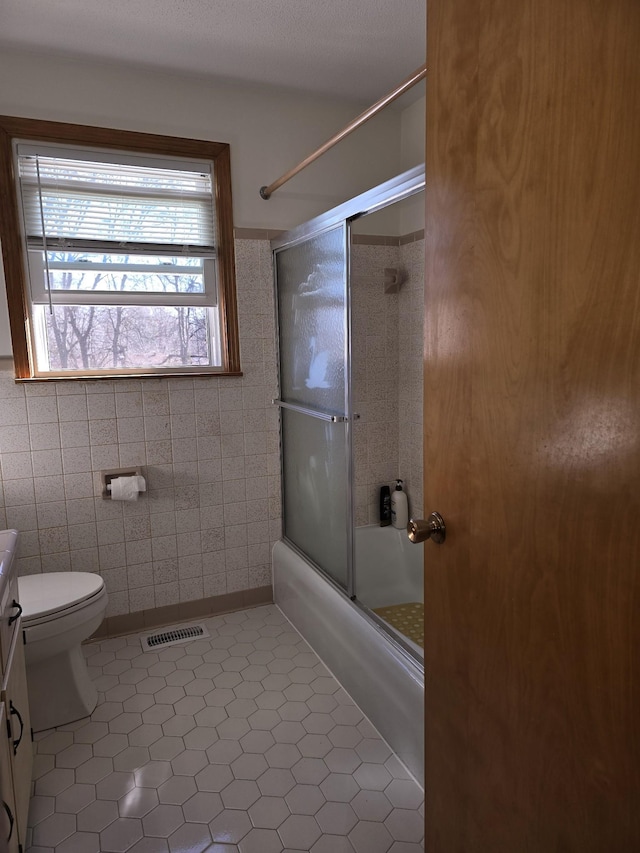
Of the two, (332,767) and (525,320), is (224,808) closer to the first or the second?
(332,767)

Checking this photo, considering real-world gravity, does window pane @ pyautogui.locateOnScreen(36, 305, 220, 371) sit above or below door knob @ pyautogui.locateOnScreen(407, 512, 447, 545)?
above

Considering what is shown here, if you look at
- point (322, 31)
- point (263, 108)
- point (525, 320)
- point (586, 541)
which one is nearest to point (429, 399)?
point (525, 320)

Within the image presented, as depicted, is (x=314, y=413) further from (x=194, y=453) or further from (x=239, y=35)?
(x=239, y=35)

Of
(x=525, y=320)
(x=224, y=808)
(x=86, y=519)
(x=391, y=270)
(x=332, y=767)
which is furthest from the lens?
(x=391, y=270)

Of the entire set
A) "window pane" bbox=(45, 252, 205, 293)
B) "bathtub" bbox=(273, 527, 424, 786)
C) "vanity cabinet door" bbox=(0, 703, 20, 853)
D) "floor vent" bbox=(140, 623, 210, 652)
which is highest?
"window pane" bbox=(45, 252, 205, 293)

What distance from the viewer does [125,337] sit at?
256 cm

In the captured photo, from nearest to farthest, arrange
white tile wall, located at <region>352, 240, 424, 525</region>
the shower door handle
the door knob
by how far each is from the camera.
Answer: the door knob, the shower door handle, white tile wall, located at <region>352, 240, 424, 525</region>

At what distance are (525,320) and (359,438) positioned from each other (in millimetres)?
2097

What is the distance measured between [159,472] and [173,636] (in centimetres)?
74

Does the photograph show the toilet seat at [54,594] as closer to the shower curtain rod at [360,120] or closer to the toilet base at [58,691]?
the toilet base at [58,691]

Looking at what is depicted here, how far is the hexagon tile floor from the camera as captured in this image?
5.11ft

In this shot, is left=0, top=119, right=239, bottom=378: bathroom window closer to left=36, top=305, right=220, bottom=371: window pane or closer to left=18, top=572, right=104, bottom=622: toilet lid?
left=36, top=305, right=220, bottom=371: window pane

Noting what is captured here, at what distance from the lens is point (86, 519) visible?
8.23 ft

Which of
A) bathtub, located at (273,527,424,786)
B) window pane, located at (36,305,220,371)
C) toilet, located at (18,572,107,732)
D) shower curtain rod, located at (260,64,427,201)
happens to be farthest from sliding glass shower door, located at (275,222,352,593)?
toilet, located at (18,572,107,732)
